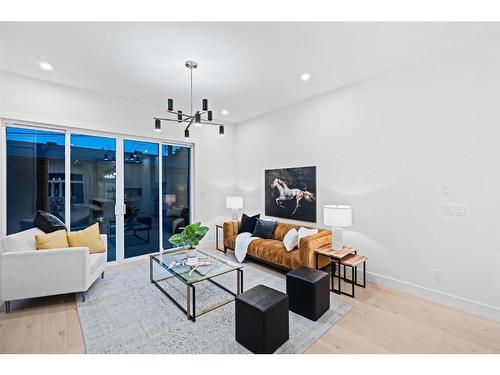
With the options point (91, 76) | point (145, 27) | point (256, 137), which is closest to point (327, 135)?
point (256, 137)

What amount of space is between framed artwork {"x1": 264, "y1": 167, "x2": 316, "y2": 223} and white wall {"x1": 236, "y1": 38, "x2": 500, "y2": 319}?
0.61 ft

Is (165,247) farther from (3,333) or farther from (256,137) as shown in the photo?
(256,137)

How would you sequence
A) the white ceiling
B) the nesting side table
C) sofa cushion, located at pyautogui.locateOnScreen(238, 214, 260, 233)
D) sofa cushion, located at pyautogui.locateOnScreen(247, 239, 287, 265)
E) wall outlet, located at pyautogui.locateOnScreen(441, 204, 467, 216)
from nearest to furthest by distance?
the white ceiling, wall outlet, located at pyautogui.locateOnScreen(441, 204, 467, 216), the nesting side table, sofa cushion, located at pyautogui.locateOnScreen(247, 239, 287, 265), sofa cushion, located at pyautogui.locateOnScreen(238, 214, 260, 233)

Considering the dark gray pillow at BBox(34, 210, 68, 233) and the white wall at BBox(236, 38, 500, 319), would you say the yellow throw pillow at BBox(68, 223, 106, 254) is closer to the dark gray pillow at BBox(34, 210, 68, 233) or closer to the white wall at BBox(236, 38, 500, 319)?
the dark gray pillow at BBox(34, 210, 68, 233)

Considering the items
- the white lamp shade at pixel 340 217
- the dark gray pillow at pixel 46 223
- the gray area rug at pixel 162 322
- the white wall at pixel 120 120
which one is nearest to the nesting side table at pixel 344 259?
the gray area rug at pixel 162 322

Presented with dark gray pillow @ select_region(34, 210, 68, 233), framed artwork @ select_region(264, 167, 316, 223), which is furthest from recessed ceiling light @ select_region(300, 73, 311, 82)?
dark gray pillow @ select_region(34, 210, 68, 233)

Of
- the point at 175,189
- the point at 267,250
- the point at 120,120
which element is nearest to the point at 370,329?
the point at 267,250

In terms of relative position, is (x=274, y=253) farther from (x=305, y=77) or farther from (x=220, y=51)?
(x=220, y=51)

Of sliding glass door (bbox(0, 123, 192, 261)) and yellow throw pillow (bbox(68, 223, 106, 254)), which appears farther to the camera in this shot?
sliding glass door (bbox(0, 123, 192, 261))

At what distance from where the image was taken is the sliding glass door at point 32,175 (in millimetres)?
3186

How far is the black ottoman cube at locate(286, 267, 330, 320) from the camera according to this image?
226cm

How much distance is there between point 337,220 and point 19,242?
3862 mm

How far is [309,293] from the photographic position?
7.49ft
